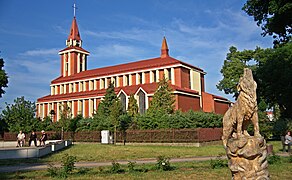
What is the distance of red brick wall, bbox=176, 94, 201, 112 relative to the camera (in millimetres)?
51162

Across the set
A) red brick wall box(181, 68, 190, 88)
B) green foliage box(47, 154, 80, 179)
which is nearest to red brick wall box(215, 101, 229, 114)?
red brick wall box(181, 68, 190, 88)

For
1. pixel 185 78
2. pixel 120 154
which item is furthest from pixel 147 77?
pixel 120 154

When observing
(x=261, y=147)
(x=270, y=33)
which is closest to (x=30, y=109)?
(x=270, y=33)

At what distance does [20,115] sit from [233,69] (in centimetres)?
3389

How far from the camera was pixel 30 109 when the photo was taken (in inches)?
1745

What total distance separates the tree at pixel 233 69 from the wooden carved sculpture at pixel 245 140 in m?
43.2

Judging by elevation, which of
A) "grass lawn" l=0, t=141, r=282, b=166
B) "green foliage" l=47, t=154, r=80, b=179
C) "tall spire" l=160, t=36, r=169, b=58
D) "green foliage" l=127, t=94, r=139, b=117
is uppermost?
"tall spire" l=160, t=36, r=169, b=58

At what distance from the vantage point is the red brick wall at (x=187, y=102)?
5116 centimetres

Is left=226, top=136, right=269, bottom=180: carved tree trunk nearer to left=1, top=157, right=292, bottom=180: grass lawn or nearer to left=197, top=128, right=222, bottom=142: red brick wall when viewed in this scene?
left=1, top=157, right=292, bottom=180: grass lawn

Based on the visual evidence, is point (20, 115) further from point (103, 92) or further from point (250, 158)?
point (250, 158)

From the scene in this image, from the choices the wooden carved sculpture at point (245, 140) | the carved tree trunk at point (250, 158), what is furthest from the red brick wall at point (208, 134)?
the carved tree trunk at point (250, 158)

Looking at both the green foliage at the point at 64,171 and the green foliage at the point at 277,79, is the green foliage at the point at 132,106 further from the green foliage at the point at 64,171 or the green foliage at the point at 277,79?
the green foliage at the point at 64,171

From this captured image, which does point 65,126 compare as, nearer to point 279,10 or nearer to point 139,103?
point 139,103

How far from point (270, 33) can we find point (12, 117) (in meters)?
36.2
